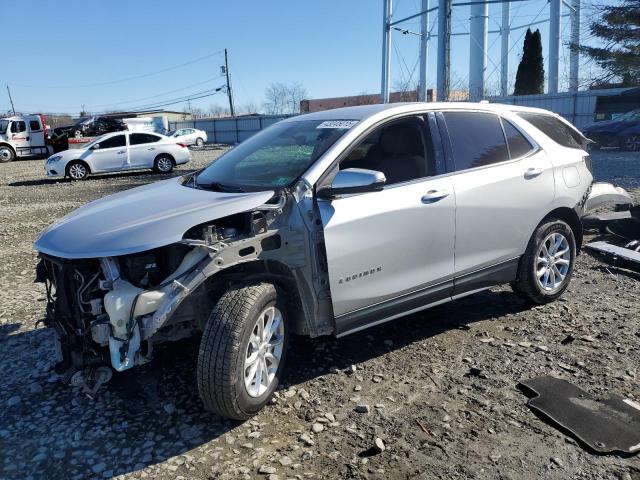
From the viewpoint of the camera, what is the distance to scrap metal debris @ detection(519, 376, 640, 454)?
298 centimetres

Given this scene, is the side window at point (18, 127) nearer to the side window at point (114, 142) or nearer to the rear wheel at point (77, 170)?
the side window at point (114, 142)

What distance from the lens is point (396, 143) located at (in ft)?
13.6

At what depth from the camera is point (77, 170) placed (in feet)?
59.5

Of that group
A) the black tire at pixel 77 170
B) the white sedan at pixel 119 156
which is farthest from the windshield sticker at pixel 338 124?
the black tire at pixel 77 170

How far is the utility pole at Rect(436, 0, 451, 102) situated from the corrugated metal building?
296 inches

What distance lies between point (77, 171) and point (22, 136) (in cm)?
1262

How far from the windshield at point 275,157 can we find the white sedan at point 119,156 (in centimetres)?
1534

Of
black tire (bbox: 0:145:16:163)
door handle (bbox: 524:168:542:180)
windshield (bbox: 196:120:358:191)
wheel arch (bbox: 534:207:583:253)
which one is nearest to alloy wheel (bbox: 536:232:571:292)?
wheel arch (bbox: 534:207:583:253)

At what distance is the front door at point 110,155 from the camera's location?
18391 millimetres

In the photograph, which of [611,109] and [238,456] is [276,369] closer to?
[238,456]

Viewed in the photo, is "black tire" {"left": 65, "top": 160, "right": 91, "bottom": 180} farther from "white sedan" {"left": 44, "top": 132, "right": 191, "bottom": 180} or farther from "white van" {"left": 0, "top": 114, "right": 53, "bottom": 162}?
"white van" {"left": 0, "top": 114, "right": 53, "bottom": 162}

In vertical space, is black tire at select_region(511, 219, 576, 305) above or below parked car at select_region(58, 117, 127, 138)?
below

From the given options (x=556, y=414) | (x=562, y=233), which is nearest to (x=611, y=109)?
(x=562, y=233)

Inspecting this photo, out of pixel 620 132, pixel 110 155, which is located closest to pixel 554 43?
pixel 620 132
